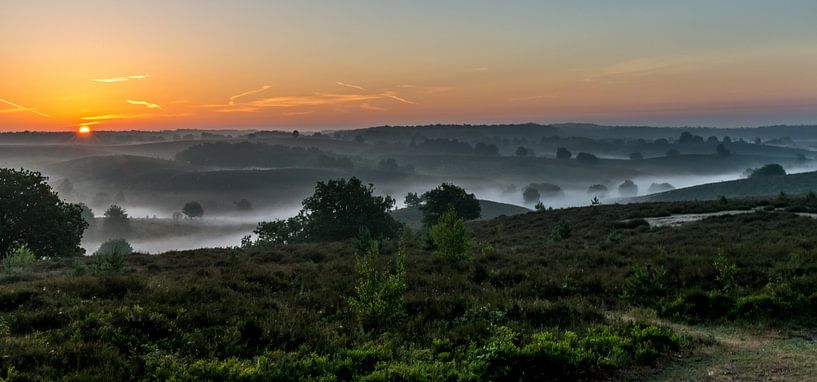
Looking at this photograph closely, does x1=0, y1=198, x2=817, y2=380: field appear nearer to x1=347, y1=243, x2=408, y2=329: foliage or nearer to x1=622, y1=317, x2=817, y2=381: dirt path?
x1=622, y1=317, x2=817, y2=381: dirt path

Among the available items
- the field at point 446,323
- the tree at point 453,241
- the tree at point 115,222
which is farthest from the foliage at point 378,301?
the tree at point 115,222

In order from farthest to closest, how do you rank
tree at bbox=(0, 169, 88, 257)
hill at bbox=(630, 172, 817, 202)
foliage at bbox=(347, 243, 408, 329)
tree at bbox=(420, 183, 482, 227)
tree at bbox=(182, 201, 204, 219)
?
tree at bbox=(182, 201, 204, 219)
hill at bbox=(630, 172, 817, 202)
tree at bbox=(420, 183, 482, 227)
tree at bbox=(0, 169, 88, 257)
foliage at bbox=(347, 243, 408, 329)

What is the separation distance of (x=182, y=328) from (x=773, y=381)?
36.7 feet

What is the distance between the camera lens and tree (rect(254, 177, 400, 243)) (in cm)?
4969

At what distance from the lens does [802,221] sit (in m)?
25.0

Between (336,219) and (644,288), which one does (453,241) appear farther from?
(336,219)

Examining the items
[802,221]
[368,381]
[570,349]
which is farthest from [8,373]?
[802,221]

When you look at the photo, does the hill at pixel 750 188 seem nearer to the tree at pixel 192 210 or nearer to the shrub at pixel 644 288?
the shrub at pixel 644 288

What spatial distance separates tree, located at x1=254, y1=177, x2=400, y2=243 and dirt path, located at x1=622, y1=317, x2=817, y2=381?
41415mm

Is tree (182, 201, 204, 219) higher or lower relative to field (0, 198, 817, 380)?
lower

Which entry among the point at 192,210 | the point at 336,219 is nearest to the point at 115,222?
the point at 192,210

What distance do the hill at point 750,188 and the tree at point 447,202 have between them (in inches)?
3287

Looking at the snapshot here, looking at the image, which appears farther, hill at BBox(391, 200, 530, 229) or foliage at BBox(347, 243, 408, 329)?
hill at BBox(391, 200, 530, 229)

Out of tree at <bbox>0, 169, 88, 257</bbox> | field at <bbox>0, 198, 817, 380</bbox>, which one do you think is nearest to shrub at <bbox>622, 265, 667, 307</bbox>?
→ field at <bbox>0, 198, 817, 380</bbox>
